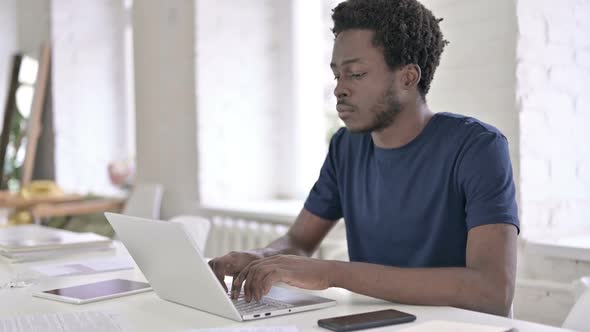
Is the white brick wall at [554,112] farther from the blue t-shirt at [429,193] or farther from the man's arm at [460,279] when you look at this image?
the man's arm at [460,279]

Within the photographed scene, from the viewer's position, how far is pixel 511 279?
1446 mm

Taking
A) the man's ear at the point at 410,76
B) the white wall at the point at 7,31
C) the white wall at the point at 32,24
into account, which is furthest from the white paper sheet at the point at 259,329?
the white wall at the point at 7,31

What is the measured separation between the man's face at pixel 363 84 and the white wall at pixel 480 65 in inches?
23.4

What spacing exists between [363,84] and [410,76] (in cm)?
13

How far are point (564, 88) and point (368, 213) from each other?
0.83 meters

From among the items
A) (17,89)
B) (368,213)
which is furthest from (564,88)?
(17,89)

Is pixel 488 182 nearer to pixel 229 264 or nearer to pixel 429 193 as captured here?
pixel 429 193

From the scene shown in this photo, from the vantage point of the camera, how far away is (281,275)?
1362 millimetres

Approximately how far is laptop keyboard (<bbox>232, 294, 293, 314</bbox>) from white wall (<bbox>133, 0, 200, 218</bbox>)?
2273 millimetres

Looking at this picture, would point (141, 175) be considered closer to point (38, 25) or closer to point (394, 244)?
point (38, 25)

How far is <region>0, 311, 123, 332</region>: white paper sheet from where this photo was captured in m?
1.23

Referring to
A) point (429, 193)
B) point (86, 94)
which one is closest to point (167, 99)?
point (86, 94)

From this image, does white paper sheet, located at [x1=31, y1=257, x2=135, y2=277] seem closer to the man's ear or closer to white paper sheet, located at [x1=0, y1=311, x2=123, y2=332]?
white paper sheet, located at [x1=0, y1=311, x2=123, y2=332]

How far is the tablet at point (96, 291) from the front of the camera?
1.48 m
